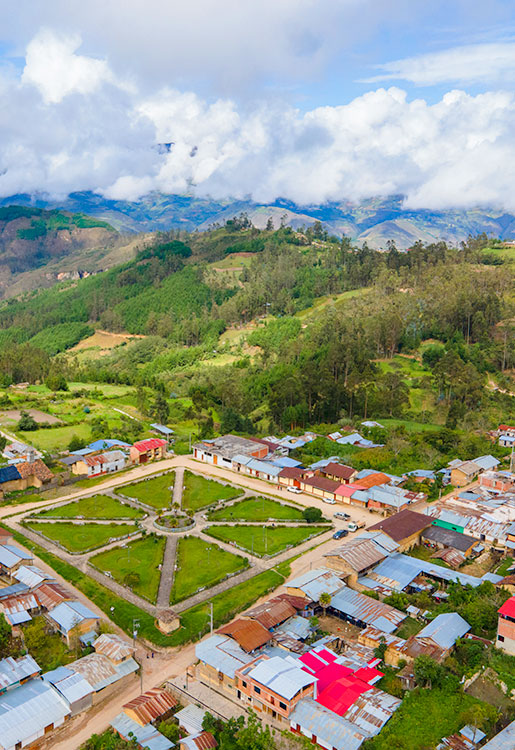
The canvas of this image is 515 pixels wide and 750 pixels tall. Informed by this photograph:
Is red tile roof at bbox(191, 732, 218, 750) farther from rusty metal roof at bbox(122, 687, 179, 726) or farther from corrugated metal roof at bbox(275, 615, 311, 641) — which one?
corrugated metal roof at bbox(275, 615, 311, 641)

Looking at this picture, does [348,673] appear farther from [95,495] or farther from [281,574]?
[95,495]

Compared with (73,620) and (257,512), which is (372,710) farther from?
(257,512)

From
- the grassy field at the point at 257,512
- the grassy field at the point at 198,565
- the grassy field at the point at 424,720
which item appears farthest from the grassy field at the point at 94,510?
the grassy field at the point at 424,720

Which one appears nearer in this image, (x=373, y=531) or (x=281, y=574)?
(x=281, y=574)

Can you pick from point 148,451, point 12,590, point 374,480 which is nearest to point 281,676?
point 12,590

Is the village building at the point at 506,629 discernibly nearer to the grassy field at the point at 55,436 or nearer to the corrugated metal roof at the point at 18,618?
the corrugated metal roof at the point at 18,618

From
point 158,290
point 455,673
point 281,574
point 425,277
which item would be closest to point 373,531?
point 281,574
